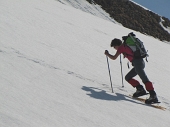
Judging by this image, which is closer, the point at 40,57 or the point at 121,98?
the point at 121,98

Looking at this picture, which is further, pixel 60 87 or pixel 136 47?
pixel 136 47

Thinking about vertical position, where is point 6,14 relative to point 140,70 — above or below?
below

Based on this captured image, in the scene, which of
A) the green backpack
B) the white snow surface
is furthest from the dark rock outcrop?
the green backpack

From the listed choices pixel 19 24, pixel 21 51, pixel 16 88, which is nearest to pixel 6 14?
pixel 19 24

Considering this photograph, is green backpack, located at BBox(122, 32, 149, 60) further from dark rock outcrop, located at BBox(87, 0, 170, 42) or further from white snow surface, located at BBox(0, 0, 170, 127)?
dark rock outcrop, located at BBox(87, 0, 170, 42)

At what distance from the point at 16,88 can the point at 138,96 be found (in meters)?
2.74

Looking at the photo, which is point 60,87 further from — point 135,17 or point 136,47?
point 135,17

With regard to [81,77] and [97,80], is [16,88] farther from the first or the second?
[97,80]

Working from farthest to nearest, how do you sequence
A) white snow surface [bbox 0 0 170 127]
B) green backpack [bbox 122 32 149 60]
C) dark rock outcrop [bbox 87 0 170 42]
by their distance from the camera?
dark rock outcrop [bbox 87 0 170 42] < green backpack [bbox 122 32 149 60] < white snow surface [bbox 0 0 170 127]

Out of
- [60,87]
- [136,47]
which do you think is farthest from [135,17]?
[60,87]

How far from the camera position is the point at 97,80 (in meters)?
5.82

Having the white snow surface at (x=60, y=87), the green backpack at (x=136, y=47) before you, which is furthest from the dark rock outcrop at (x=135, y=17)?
the green backpack at (x=136, y=47)

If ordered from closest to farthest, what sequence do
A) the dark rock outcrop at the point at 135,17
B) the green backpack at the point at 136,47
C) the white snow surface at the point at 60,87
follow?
the white snow surface at the point at 60,87 → the green backpack at the point at 136,47 → the dark rock outcrop at the point at 135,17

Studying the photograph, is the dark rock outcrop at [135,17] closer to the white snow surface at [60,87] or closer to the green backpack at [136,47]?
the white snow surface at [60,87]
